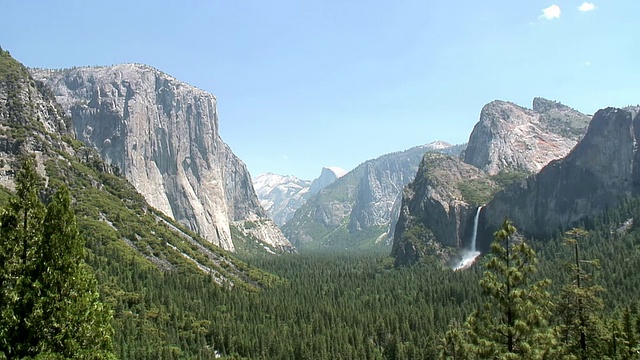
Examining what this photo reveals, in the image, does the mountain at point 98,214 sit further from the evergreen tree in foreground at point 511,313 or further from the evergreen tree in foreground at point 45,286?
the evergreen tree in foreground at point 511,313

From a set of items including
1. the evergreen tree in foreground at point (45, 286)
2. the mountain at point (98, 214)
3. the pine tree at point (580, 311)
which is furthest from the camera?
the mountain at point (98, 214)

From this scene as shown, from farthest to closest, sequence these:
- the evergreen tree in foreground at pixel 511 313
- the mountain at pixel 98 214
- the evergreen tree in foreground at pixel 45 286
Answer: the mountain at pixel 98 214, the evergreen tree in foreground at pixel 511 313, the evergreen tree in foreground at pixel 45 286

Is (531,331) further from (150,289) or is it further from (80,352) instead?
(150,289)

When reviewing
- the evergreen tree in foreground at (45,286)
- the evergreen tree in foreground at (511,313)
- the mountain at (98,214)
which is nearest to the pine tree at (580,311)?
the evergreen tree in foreground at (511,313)

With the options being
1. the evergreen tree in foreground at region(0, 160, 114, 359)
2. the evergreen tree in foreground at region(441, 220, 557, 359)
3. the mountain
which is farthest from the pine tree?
the mountain

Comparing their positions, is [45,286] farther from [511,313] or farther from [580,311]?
[580,311]

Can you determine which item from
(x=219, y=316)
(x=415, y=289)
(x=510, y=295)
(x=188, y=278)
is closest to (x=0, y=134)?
(x=188, y=278)
